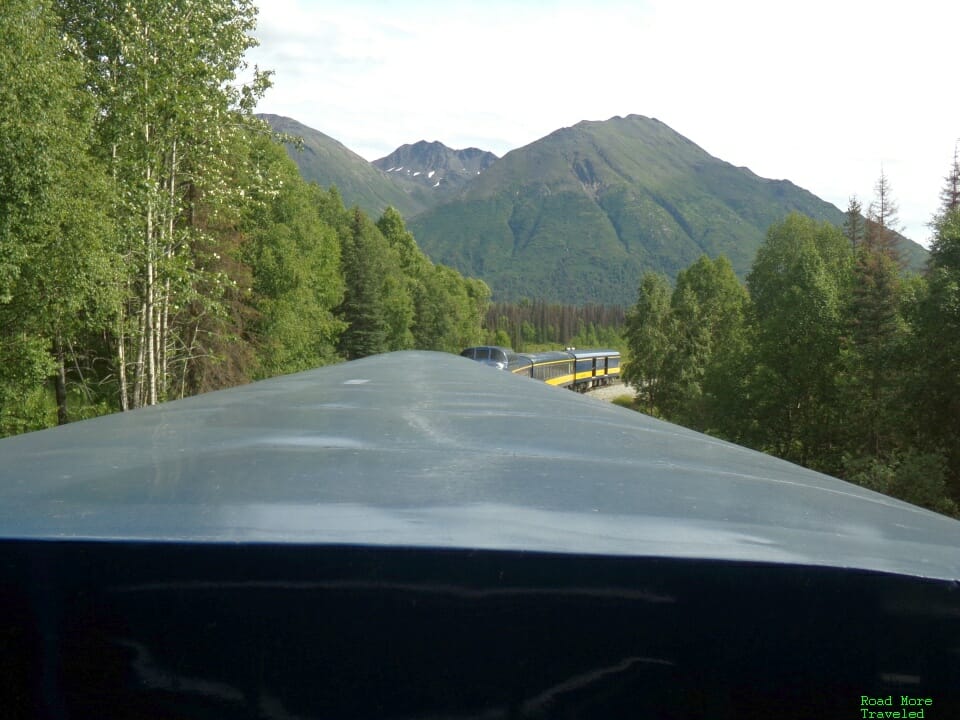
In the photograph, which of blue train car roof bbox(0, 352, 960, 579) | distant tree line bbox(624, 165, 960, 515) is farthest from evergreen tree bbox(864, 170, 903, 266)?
blue train car roof bbox(0, 352, 960, 579)

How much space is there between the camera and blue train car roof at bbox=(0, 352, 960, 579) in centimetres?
107

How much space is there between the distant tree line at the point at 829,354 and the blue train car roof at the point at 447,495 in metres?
24.8

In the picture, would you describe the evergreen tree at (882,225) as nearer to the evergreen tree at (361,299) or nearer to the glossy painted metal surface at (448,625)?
the evergreen tree at (361,299)

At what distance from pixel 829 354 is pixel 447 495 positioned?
140 ft

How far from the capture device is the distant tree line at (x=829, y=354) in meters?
28.8

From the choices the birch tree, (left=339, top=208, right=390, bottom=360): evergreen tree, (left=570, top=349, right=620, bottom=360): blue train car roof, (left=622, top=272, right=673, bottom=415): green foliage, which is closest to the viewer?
the birch tree

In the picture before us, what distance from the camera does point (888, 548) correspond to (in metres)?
1.20

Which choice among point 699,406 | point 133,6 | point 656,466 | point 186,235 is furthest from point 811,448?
point 656,466

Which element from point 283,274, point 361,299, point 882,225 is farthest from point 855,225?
point 283,274

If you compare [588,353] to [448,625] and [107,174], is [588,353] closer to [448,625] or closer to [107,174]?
[107,174]

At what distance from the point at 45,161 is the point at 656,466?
1583cm

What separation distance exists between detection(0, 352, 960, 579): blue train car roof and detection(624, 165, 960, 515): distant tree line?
81.3ft

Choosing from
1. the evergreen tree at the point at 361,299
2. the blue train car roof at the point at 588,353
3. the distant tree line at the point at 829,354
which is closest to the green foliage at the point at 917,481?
the distant tree line at the point at 829,354

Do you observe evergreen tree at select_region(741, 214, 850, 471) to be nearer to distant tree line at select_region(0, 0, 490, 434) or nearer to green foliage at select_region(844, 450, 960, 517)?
green foliage at select_region(844, 450, 960, 517)
